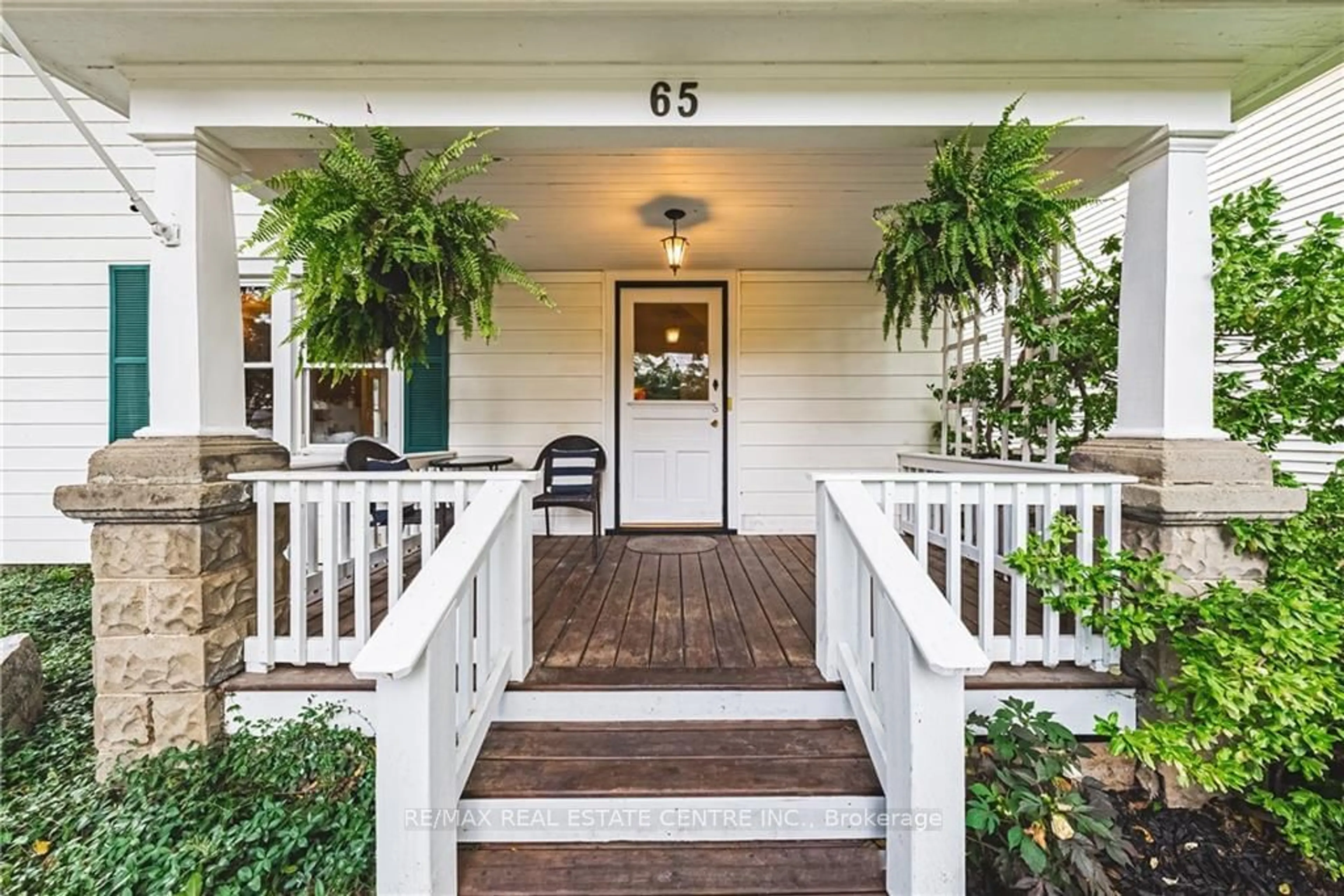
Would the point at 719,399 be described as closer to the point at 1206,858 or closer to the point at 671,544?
the point at 671,544

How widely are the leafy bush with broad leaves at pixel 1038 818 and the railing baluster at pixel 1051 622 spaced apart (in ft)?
0.97

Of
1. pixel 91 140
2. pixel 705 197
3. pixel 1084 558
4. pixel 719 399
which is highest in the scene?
pixel 705 197

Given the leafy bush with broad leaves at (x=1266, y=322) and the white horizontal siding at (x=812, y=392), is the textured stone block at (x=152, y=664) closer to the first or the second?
the leafy bush with broad leaves at (x=1266, y=322)

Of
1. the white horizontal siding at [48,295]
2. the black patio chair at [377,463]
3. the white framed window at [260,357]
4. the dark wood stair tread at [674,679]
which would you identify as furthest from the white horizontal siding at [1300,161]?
the white horizontal siding at [48,295]

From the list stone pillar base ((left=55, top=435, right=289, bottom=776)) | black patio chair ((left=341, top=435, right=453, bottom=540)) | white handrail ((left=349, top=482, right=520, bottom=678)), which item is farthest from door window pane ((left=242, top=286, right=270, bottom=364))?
white handrail ((left=349, top=482, right=520, bottom=678))

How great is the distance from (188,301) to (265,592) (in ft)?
3.37

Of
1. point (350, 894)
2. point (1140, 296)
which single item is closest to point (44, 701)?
point (350, 894)

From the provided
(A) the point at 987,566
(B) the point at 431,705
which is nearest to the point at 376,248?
(B) the point at 431,705

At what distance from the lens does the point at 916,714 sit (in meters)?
1.31

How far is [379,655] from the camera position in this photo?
1.21 meters

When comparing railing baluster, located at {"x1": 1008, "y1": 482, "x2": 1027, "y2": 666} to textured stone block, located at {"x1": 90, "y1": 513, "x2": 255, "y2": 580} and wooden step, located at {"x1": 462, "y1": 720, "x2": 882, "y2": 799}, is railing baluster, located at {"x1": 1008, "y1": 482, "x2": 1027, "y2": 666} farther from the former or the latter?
textured stone block, located at {"x1": 90, "y1": 513, "x2": 255, "y2": 580}

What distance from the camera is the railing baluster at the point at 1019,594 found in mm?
1896

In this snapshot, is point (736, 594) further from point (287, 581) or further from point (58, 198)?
point (58, 198)

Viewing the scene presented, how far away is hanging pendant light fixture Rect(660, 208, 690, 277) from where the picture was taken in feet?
10.7
